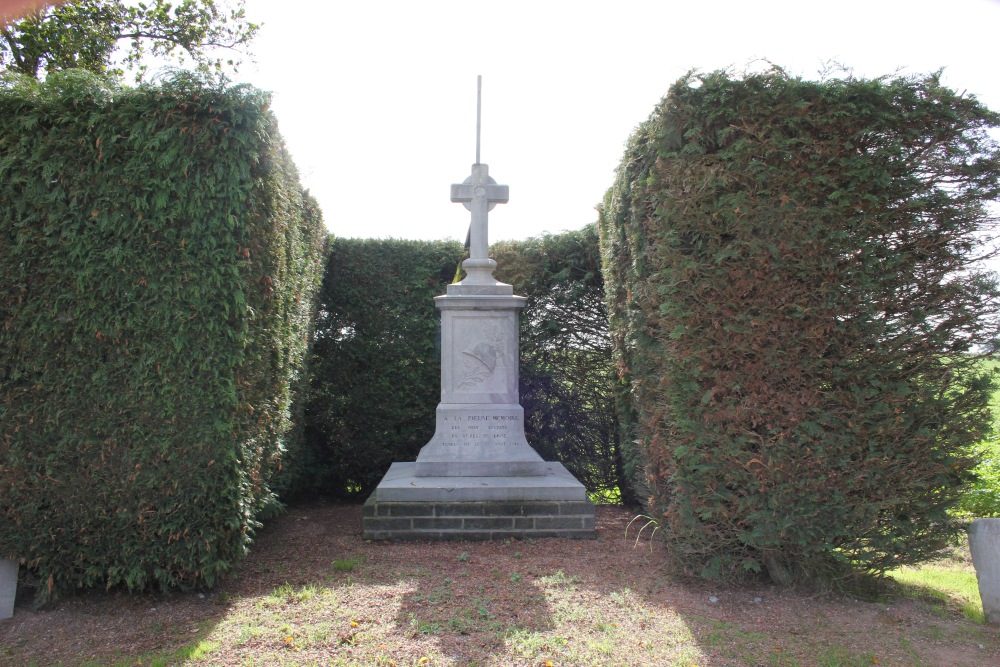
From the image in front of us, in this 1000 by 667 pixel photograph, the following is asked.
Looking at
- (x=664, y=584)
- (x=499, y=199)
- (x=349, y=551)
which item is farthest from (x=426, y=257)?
(x=664, y=584)

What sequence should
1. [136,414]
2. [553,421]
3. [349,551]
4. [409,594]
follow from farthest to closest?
[553,421] < [349,551] < [409,594] < [136,414]

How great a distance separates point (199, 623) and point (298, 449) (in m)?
3.12

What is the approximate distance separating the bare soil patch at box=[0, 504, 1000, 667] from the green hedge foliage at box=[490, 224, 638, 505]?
2.66m

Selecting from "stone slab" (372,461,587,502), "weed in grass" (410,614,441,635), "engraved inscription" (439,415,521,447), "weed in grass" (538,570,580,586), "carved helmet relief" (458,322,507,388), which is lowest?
"weed in grass" (410,614,441,635)

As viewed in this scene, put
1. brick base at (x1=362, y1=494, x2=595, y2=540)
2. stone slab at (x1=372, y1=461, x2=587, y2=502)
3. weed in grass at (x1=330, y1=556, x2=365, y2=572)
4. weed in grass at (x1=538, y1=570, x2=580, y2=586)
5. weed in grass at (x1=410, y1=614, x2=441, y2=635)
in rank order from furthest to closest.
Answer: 1. stone slab at (x1=372, y1=461, x2=587, y2=502)
2. brick base at (x1=362, y1=494, x2=595, y2=540)
3. weed in grass at (x1=330, y1=556, x2=365, y2=572)
4. weed in grass at (x1=538, y1=570, x2=580, y2=586)
5. weed in grass at (x1=410, y1=614, x2=441, y2=635)

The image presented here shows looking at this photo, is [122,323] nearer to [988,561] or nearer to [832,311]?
[832,311]

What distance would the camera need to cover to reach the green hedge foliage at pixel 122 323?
12.6 feet

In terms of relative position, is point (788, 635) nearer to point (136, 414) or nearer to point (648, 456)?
point (648, 456)

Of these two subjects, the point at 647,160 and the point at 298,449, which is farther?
the point at 298,449

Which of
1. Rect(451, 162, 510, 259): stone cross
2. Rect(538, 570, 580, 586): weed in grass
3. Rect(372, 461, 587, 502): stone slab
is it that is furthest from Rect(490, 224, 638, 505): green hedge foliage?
Rect(538, 570, 580, 586): weed in grass

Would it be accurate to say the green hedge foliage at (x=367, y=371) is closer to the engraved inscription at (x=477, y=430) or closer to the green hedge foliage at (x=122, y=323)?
the engraved inscription at (x=477, y=430)

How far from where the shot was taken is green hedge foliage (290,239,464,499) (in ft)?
24.1

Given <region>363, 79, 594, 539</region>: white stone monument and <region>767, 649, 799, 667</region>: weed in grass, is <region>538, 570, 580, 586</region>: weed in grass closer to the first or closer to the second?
<region>363, 79, 594, 539</region>: white stone monument

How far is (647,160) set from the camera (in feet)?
14.9
